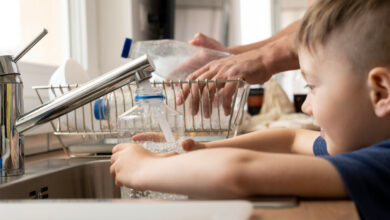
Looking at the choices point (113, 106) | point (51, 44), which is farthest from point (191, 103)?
point (51, 44)

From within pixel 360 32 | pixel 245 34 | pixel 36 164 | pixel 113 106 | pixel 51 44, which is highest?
pixel 245 34

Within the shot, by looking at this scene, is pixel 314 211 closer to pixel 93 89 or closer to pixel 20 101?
pixel 93 89

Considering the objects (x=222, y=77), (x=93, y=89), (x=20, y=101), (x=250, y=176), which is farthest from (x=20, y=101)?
(x=250, y=176)

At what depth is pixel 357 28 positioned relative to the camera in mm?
528

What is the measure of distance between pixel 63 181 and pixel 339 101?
0.53 metres

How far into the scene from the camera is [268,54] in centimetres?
94

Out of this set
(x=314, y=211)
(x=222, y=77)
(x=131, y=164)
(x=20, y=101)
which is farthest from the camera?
(x=222, y=77)

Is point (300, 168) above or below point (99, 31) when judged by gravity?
below

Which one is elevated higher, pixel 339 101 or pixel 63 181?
pixel 339 101

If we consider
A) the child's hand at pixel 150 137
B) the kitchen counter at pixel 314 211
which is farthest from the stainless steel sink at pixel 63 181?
→ the kitchen counter at pixel 314 211

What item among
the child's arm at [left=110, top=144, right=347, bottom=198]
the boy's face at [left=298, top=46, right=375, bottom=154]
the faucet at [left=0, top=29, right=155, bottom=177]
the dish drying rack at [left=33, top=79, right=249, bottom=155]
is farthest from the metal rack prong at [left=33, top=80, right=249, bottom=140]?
the child's arm at [left=110, top=144, right=347, bottom=198]

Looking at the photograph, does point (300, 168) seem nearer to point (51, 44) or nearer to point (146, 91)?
point (146, 91)

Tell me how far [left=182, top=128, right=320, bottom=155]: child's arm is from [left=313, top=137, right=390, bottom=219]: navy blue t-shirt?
0.33 meters

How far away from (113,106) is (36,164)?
0.20 meters
